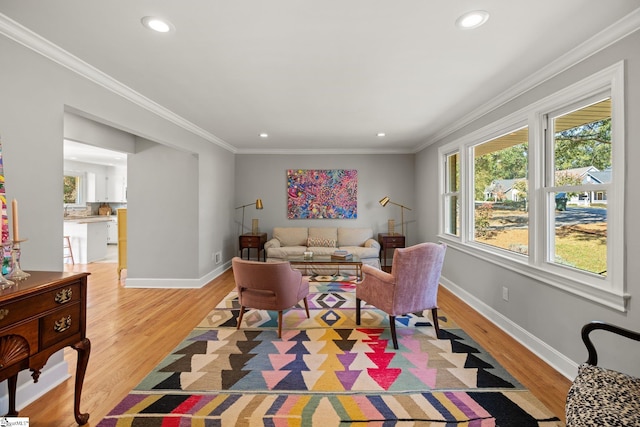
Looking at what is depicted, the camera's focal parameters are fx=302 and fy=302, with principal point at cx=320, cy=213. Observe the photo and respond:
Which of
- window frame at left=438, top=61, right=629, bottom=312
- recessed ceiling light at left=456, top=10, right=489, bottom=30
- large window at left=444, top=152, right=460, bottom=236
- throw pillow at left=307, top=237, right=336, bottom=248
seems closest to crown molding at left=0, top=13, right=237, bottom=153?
recessed ceiling light at left=456, top=10, right=489, bottom=30

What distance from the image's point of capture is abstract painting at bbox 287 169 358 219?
6273mm

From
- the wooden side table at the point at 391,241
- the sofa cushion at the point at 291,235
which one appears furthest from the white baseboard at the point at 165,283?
the wooden side table at the point at 391,241

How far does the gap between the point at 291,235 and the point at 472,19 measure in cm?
475

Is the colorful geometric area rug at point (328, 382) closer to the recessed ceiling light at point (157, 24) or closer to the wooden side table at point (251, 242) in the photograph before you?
the recessed ceiling light at point (157, 24)

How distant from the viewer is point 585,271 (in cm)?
228

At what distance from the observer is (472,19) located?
182 centimetres

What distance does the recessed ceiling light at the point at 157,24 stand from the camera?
183 centimetres

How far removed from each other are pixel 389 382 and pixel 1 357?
7.18ft

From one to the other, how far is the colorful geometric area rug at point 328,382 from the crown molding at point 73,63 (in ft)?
8.00

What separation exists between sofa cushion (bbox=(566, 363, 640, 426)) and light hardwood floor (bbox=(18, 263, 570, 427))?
670mm

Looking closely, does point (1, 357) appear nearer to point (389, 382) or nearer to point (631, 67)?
point (389, 382)

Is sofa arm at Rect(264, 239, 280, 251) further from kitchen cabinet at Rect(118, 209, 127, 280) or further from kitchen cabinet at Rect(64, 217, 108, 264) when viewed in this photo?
kitchen cabinet at Rect(64, 217, 108, 264)

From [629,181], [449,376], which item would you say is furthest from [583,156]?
[449,376]

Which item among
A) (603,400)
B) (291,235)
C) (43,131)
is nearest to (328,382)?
Answer: (603,400)
